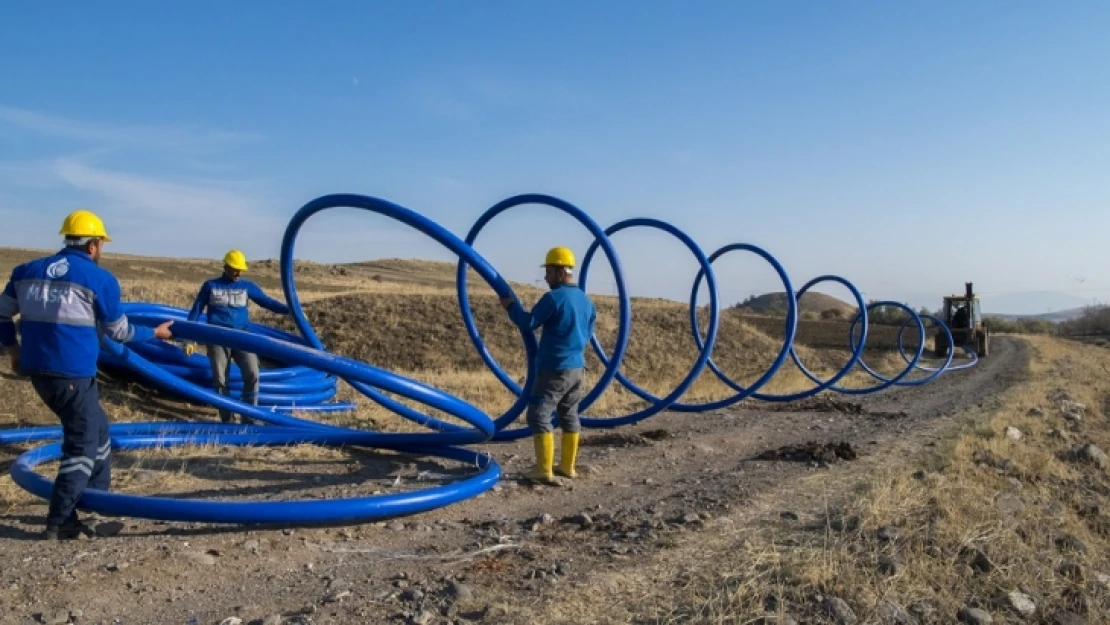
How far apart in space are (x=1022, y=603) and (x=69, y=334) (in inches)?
215

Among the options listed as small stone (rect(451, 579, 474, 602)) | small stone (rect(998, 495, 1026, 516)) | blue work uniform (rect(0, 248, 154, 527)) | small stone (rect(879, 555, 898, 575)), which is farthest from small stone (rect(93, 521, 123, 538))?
small stone (rect(998, 495, 1026, 516))

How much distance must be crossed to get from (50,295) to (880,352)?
99.4 feet

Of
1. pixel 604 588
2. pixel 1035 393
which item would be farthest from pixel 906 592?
pixel 1035 393

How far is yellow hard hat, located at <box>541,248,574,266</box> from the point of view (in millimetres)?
7156

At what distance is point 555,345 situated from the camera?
6.98 m

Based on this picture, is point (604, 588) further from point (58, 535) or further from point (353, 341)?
point (353, 341)

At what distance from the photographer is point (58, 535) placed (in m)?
4.87

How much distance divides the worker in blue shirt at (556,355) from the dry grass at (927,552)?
185cm

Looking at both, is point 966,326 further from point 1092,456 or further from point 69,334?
point 69,334

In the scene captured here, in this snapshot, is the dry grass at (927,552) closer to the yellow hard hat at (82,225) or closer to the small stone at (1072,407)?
the yellow hard hat at (82,225)

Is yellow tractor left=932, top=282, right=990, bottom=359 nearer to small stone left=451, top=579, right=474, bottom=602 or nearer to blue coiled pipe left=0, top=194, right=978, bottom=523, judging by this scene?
blue coiled pipe left=0, top=194, right=978, bottom=523

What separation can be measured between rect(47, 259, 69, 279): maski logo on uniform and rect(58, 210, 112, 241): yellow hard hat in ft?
0.69

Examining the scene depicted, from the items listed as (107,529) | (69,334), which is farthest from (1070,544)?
(69,334)

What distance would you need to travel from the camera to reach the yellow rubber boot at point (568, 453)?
23.7 feet
